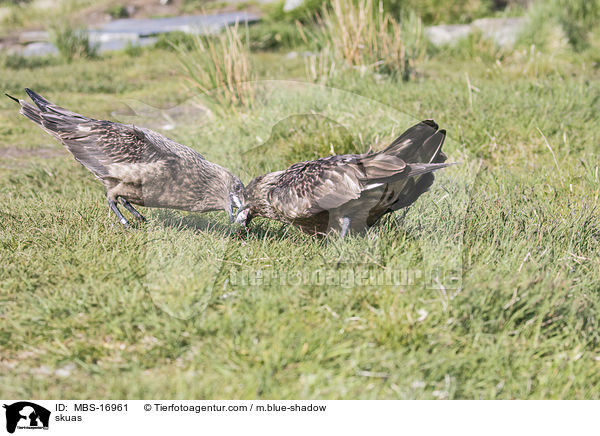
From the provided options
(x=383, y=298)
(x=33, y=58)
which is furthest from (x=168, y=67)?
(x=383, y=298)

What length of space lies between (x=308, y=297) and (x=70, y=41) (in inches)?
430

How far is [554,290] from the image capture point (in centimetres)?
316

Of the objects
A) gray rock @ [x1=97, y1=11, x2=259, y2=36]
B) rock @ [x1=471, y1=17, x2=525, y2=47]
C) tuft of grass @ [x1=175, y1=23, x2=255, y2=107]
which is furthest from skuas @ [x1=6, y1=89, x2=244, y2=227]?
gray rock @ [x1=97, y1=11, x2=259, y2=36]

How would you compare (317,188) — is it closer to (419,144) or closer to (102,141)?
(419,144)

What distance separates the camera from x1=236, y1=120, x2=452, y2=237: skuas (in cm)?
348

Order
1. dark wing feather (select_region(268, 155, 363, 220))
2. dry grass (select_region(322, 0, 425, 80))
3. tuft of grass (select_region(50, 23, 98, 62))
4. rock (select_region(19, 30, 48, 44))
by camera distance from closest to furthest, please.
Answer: dark wing feather (select_region(268, 155, 363, 220)) < dry grass (select_region(322, 0, 425, 80)) < tuft of grass (select_region(50, 23, 98, 62)) < rock (select_region(19, 30, 48, 44))

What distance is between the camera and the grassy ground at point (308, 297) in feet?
9.02

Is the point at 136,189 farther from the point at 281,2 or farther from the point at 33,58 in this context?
the point at 281,2

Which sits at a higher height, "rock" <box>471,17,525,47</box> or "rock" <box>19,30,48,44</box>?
"rock" <box>19,30,48,44</box>

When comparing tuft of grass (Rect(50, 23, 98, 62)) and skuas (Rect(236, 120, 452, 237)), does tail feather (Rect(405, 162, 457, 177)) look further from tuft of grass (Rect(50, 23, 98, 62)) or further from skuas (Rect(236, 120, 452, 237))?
tuft of grass (Rect(50, 23, 98, 62))

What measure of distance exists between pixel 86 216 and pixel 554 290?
11.0 feet
